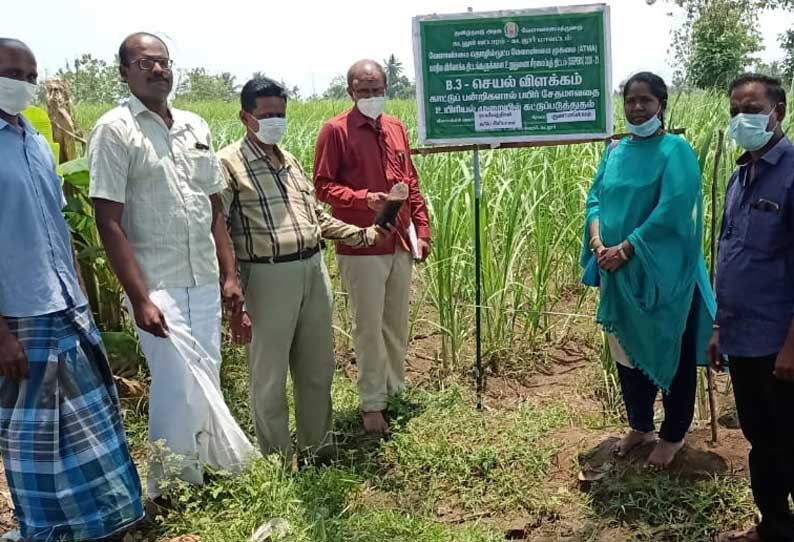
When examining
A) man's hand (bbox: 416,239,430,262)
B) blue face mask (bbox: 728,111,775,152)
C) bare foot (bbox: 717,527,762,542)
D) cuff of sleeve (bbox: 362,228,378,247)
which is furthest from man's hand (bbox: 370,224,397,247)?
bare foot (bbox: 717,527,762,542)

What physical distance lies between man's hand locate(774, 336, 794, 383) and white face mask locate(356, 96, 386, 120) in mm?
2186

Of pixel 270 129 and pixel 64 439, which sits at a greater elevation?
pixel 270 129

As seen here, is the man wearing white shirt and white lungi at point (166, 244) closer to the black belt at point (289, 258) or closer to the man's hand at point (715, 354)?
the black belt at point (289, 258)

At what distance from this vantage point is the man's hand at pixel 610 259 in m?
2.97

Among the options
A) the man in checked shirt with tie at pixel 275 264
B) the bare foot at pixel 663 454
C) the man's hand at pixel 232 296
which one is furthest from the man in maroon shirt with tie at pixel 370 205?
the bare foot at pixel 663 454

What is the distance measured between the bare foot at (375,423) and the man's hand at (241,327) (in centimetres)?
105

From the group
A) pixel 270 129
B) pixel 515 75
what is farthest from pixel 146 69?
pixel 515 75

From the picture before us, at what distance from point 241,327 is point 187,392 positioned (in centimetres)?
38

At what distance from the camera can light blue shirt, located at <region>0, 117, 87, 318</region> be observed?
244cm

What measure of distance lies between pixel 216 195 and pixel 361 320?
3.81ft

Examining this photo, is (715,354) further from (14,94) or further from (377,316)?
(14,94)

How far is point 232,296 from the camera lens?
9.82ft

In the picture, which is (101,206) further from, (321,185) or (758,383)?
(758,383)

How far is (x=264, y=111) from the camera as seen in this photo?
3.08 meters
